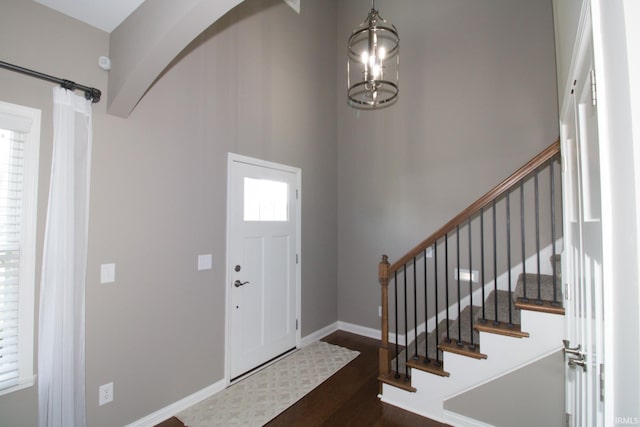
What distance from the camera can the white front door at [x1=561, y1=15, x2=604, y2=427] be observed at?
997 millimetres

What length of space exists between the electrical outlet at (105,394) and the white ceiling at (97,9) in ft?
8.00

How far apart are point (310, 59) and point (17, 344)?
3.90m

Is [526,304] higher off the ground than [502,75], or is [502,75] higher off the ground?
[502,75]

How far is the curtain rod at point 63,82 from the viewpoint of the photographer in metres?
1.63

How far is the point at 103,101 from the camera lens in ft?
6.57

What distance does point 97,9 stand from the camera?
183 centimetres

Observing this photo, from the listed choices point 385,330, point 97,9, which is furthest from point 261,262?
point 97,9

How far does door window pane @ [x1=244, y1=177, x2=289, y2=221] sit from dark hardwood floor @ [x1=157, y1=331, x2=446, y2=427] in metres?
1.77

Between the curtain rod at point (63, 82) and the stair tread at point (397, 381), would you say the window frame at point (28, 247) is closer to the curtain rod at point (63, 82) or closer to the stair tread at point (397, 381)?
the curtain rod at point (63, 82)

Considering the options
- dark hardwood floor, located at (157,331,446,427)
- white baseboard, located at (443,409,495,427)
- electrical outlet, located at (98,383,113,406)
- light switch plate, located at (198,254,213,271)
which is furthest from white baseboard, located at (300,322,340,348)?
electrical outlet, located at (98,383,113,406)

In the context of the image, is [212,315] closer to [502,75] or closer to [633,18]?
[633,18]

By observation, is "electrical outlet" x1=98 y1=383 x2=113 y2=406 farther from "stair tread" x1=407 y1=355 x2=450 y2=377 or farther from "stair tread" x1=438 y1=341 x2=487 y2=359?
"stair tread" x1=438 y1=341 x2=487 y2=359

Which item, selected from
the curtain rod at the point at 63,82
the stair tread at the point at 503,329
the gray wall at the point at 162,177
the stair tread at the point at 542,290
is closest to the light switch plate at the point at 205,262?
the gray wall at the point at 162,177

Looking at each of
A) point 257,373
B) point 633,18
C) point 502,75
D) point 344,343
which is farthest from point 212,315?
point 502,75
